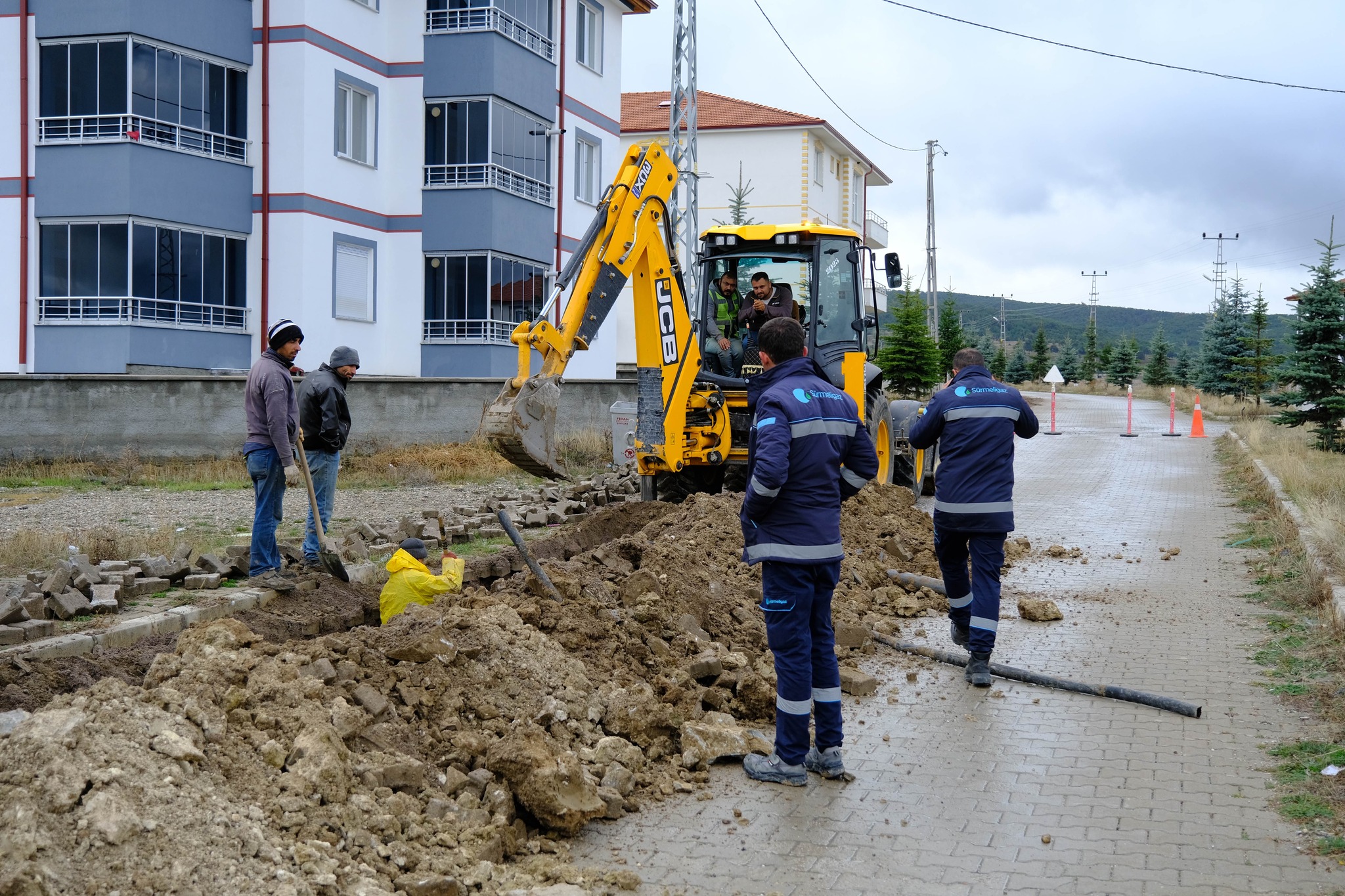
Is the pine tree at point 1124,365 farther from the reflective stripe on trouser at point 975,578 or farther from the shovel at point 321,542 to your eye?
the shovel at point 321,542

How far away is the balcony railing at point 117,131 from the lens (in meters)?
20.3

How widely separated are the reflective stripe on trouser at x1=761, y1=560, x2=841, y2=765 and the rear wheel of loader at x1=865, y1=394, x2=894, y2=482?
870cm

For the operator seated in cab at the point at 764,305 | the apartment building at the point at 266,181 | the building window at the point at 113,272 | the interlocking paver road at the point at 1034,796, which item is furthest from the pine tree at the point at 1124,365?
the interlocking paver road at the point at 1034,796

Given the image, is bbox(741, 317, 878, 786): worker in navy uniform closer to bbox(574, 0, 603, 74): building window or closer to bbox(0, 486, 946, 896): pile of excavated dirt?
bbox(0, 486, 946, 896): pile of excavated dirt

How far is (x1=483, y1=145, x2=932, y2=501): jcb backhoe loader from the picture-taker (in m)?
9.92

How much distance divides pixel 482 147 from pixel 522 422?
1688 cm

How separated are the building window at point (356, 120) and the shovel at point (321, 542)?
1555 cm

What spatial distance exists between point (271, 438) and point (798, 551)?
195 inches

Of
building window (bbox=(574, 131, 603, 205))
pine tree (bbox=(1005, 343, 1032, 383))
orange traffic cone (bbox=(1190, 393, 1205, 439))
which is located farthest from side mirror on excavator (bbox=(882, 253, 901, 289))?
pine tree (bbox=(1005, 343, 1032, 383))

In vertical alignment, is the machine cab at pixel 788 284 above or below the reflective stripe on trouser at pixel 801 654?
above

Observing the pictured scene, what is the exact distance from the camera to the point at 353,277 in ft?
77.7

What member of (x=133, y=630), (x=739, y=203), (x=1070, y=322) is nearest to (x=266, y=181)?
(x=133, y=630)

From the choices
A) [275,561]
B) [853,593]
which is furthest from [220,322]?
[853,593]

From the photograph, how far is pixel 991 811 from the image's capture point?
514 cm
